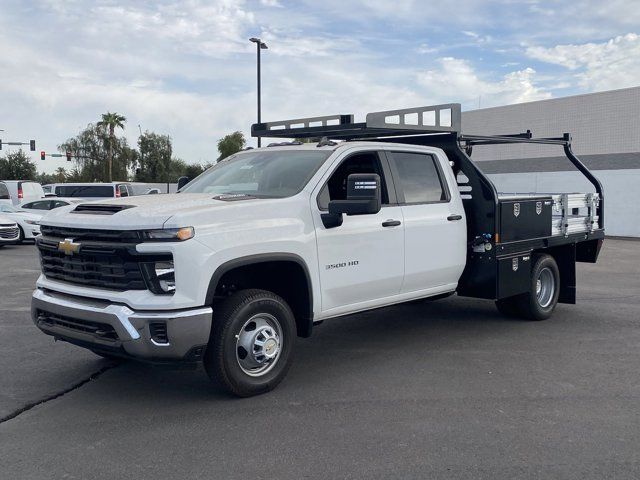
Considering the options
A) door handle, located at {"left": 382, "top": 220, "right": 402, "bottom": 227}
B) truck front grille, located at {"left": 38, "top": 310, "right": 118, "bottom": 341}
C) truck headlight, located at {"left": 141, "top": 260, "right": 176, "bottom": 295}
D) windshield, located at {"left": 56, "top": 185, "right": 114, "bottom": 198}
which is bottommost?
truck front grille, located at {"left": 38, "top": 310, "right": 118, "bottom": 341}

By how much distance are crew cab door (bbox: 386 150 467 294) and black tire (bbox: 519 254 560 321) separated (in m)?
1.35

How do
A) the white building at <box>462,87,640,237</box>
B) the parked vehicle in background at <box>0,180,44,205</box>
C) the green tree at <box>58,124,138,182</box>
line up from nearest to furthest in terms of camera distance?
the white building at <box>462,87,640,237</box> < the parked vehicle in background at <box>0,180,44,205</box> < the green tree at <box>58,124,138,182</box>

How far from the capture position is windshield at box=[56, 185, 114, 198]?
3073 cm

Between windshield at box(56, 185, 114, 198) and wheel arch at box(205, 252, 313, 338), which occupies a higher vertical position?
windshield at box(56, 185, 114, 198)

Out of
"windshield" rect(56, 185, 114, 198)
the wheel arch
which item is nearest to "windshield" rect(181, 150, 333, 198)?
the wheel arch

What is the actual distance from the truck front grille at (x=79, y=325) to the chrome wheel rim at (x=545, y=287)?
18.0 feet

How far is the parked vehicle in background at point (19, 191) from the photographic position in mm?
25850

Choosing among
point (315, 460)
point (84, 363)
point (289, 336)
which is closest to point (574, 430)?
point (315, 460)

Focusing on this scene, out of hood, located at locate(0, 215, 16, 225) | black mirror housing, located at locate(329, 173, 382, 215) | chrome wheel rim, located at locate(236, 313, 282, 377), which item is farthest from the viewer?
hood, located at locate(0, 215, 16, 225)

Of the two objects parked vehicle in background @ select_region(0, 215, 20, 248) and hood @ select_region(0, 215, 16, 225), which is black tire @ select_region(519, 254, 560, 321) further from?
hood @ select_region(0, 215, 16, 225)

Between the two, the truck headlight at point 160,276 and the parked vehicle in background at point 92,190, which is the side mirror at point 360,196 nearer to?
the truck headlight at point 160,276

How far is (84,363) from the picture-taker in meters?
6.16

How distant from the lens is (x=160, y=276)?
4562 mm

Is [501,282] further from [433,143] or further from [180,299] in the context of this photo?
[180,299]
